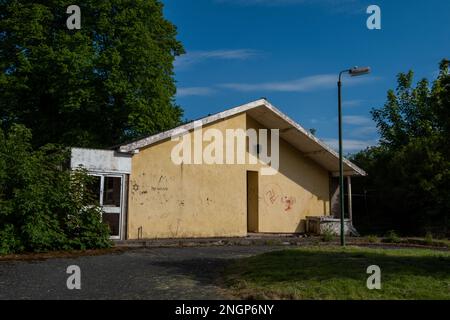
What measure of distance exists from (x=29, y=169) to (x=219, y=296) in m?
8.01

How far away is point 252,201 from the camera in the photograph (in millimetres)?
20703

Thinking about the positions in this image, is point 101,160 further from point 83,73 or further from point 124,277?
point 83,73

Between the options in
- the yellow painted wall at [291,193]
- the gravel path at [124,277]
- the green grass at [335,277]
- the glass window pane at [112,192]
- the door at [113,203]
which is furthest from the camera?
the yellow painted wall at [291,193]

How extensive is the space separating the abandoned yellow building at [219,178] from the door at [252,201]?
4 centimetres

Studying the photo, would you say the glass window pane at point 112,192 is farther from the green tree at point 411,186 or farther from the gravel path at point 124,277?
the green tree at point 411,186

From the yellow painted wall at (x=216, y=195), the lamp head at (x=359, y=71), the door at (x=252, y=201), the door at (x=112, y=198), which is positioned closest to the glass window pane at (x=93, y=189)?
the door at (x=112, y=198)

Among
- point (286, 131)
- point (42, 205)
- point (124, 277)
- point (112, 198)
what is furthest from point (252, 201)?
point (124, 277)

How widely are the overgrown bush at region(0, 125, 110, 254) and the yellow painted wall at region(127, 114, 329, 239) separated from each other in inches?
106

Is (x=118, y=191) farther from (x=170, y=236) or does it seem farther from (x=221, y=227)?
(x=221, y=227)

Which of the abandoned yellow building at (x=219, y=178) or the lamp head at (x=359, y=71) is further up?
the lamp head at (x=359, y=71)

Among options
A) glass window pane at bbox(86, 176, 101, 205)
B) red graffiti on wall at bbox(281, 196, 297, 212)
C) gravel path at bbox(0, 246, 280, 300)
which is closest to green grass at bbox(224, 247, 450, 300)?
gravel path at bbox(0, 246, 280, 300)

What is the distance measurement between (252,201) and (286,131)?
11.3 ft

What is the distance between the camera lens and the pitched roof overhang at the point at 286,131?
18266 mm

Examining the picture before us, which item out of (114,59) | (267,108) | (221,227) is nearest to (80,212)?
(221,227)
